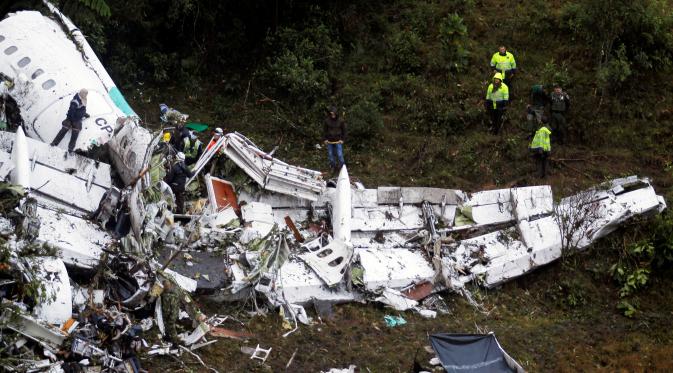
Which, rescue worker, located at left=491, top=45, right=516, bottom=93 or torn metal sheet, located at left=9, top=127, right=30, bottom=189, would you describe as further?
rescue worker, located at left=491, top=45, right=516, bottom=93

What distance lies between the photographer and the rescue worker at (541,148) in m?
18.0

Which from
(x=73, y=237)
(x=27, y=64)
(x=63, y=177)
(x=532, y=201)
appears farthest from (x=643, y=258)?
(x=27, y=64)

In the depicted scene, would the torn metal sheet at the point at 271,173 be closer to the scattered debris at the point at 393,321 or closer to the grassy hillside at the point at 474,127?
the grassy hillside at the point at 474,127

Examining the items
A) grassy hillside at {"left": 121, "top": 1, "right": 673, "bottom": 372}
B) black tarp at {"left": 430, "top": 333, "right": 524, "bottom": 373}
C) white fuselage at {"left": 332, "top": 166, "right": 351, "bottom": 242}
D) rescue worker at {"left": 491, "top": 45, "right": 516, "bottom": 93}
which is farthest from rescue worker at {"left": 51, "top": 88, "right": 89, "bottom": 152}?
rescue worker at {"left": 491, "top": 45, "right": 516, "bottom": 93}

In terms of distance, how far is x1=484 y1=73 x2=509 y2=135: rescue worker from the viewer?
63.0ft

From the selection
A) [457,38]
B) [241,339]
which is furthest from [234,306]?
[457,38]

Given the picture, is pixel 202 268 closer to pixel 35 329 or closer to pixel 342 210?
pixel 342 210

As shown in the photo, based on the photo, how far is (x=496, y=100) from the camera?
1938cm

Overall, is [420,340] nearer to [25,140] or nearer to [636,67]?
[25,140]

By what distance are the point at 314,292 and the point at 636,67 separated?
9887 millimetres

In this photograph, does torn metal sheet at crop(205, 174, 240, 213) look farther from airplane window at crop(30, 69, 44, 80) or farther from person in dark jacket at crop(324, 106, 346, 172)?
airplane window at crop(30, 69, 44, 80)

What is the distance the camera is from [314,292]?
14844 millimetres

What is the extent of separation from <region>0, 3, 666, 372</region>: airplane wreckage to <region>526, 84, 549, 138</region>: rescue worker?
2.54 metres

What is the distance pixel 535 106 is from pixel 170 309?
9825 mm
